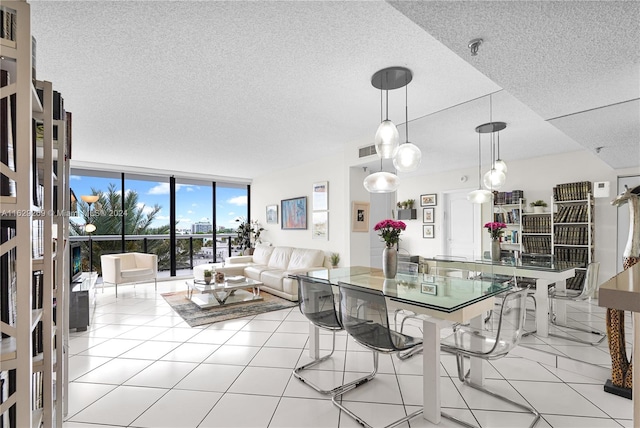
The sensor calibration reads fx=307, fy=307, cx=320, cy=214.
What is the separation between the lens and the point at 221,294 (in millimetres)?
4855

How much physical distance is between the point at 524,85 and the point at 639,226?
1.29 meters

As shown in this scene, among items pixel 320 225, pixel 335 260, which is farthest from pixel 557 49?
pixel 320 225

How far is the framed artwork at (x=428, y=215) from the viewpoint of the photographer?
14.8 feet

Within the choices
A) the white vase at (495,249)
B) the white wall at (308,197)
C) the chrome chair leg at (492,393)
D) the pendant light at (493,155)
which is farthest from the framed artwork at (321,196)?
the chrome chair leg at (492,393)

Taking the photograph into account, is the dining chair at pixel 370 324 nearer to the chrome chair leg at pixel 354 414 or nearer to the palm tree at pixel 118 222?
the chrome chair leg at pixel 354 414

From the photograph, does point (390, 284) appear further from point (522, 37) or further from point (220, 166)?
point (220, 166)

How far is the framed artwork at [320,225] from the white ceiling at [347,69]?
176 centimetres

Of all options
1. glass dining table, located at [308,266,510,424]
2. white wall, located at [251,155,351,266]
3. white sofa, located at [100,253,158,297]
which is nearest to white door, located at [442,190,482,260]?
white wall, located at [251,155,351,266]

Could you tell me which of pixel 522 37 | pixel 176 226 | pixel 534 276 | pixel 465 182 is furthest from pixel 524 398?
pixel 176 226

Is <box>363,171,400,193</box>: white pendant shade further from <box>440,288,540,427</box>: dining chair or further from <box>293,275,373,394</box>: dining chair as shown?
<box>440,288,540,427</box>: dining chair

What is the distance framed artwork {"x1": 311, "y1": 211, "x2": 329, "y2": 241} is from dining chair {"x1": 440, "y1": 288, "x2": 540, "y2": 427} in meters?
3.45

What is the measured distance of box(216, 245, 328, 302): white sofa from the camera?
5051 mm

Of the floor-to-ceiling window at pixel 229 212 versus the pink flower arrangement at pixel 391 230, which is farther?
the floor-to-ceiling window at pixel 229 212

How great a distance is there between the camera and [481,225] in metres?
3.91
